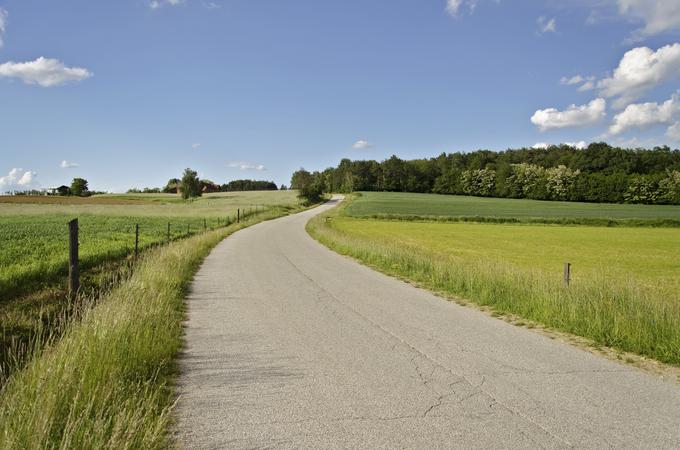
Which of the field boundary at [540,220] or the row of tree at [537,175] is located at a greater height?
the row of tree at [537,175]

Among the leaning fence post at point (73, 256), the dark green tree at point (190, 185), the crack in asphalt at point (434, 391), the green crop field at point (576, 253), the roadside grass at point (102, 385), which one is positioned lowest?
the green crop field at point (576, 253)

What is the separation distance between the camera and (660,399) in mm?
5004

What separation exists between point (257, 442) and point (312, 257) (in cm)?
1580

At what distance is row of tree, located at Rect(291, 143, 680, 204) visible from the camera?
95562mm

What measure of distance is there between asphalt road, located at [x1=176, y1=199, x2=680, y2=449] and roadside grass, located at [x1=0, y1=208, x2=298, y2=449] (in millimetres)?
335

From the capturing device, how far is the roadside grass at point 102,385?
3365 millimetres

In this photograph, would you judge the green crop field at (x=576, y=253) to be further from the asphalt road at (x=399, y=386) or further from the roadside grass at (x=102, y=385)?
the roadside grass at (x=102, y=385)

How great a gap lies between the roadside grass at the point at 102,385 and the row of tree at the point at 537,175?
104508 mm

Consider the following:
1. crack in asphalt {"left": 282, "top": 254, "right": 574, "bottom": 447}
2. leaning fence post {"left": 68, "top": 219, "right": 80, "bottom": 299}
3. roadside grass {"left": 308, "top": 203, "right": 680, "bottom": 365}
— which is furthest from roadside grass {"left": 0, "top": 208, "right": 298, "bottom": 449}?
roadside grass {"left": 308, "top": 203, "right": 680, "bottom": 365}

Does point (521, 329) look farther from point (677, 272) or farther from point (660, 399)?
point (677, 272)

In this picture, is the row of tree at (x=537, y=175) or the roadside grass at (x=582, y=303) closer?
the roadside grass at (x=582, y=303)

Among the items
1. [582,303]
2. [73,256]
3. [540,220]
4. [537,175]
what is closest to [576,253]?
[582,303]

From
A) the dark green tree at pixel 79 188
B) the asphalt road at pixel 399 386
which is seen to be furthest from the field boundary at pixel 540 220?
the dark green tree at pixel 79 188

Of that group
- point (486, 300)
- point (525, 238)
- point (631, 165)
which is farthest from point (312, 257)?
point (631, 165)
